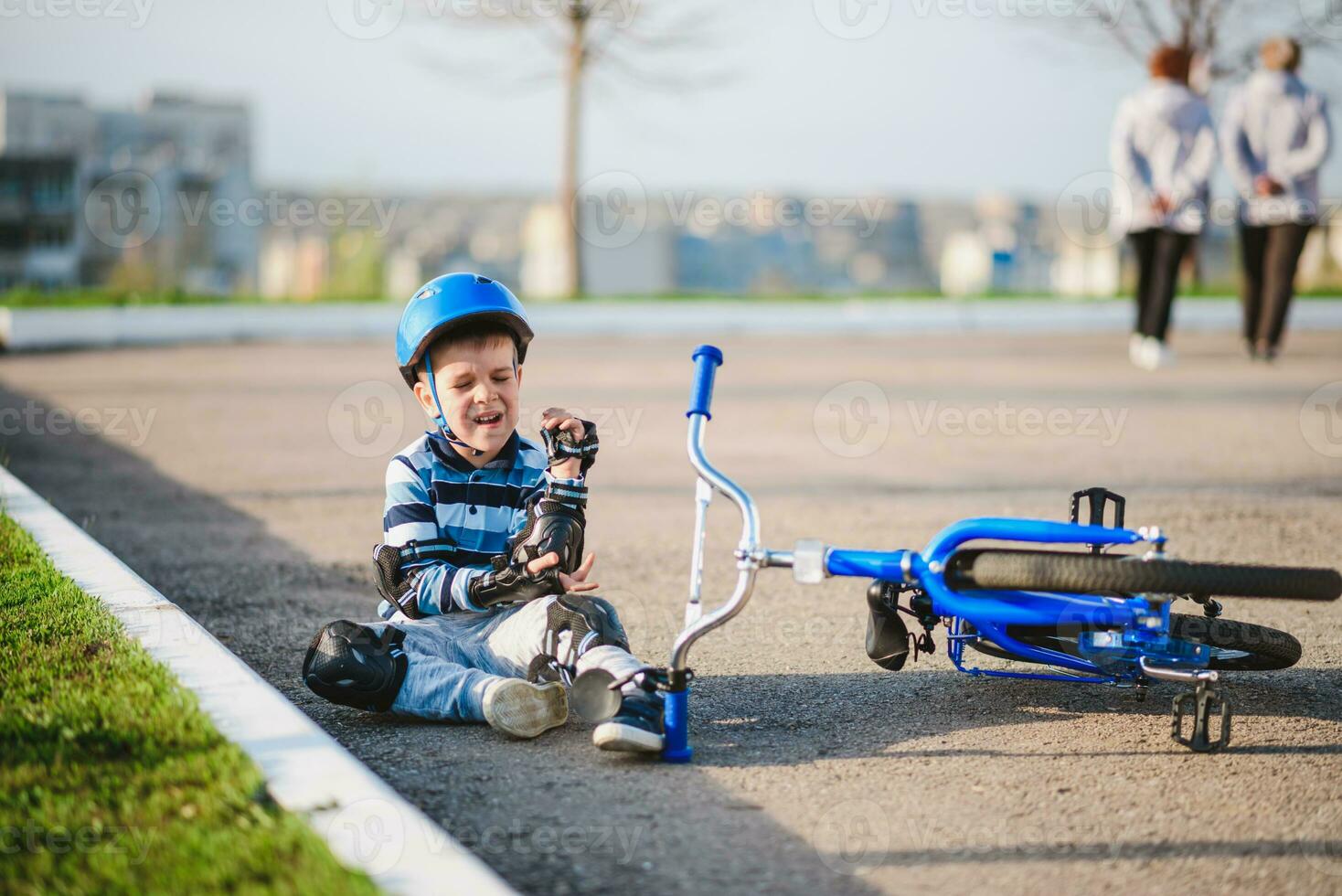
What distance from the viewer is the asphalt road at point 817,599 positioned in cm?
275

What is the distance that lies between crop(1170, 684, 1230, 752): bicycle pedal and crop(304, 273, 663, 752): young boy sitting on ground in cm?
124

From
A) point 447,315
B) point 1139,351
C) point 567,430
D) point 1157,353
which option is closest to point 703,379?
point 567,430

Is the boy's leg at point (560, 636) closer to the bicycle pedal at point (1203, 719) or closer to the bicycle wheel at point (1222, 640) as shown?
the bicycle wheel at point (1222, 640)

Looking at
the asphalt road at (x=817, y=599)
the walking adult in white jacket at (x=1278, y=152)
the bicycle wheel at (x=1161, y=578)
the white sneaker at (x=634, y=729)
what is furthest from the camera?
the walking adult in white jacket at (x=1278, y=152)

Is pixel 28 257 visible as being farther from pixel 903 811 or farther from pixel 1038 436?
pixel 903 811

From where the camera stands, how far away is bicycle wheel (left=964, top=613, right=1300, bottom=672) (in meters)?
3.53

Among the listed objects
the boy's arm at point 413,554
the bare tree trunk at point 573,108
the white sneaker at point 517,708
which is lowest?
the white sneaker at point 517,708

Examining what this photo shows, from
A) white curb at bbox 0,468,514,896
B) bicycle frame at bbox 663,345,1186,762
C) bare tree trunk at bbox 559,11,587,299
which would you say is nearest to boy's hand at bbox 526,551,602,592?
bicycle frame at bbox 663,345,1186,762

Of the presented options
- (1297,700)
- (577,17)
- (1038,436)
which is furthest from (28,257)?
(1297,700)

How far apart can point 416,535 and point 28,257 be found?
74.1m

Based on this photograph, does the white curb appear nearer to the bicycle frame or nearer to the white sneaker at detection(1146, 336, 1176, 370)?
the bicycle frame

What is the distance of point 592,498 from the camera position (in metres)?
7.17

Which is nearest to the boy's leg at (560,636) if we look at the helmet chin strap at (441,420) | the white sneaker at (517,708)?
the white sneaker at (517,708)

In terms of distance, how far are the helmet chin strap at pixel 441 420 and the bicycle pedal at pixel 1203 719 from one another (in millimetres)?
1918
